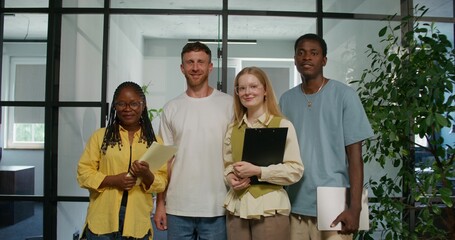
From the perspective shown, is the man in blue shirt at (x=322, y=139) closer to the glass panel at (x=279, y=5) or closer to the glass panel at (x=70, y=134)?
the glass panel at (x=279, y=5)

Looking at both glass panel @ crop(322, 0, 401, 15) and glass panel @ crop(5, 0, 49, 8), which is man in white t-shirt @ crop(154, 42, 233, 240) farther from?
glass panel @ crop(5, 0, 49, 8)

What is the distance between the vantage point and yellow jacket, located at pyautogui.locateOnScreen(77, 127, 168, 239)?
140 centimetres

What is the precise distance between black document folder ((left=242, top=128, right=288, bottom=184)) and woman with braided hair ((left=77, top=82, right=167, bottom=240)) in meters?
0.42

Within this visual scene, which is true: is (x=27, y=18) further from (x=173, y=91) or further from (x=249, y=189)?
(x=249, y=189)

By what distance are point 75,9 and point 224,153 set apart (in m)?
1.89

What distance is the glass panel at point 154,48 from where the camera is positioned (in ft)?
8.76

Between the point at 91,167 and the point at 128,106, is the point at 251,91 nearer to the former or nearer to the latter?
the point at 128,106

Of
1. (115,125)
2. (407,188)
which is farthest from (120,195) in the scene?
(407,188)

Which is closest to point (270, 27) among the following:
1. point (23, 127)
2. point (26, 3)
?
point (26, 3)

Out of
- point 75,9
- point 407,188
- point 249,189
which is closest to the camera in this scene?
point 249,189

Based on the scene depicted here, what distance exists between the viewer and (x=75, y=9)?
261cm

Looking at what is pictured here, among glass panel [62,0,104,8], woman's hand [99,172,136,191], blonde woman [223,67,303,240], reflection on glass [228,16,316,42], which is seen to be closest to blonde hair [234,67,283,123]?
blonde woman [223,67,303,240]

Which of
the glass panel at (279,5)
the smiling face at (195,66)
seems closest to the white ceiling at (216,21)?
the glass panel at (279,5)

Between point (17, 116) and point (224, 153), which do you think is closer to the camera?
point (224, 153)
